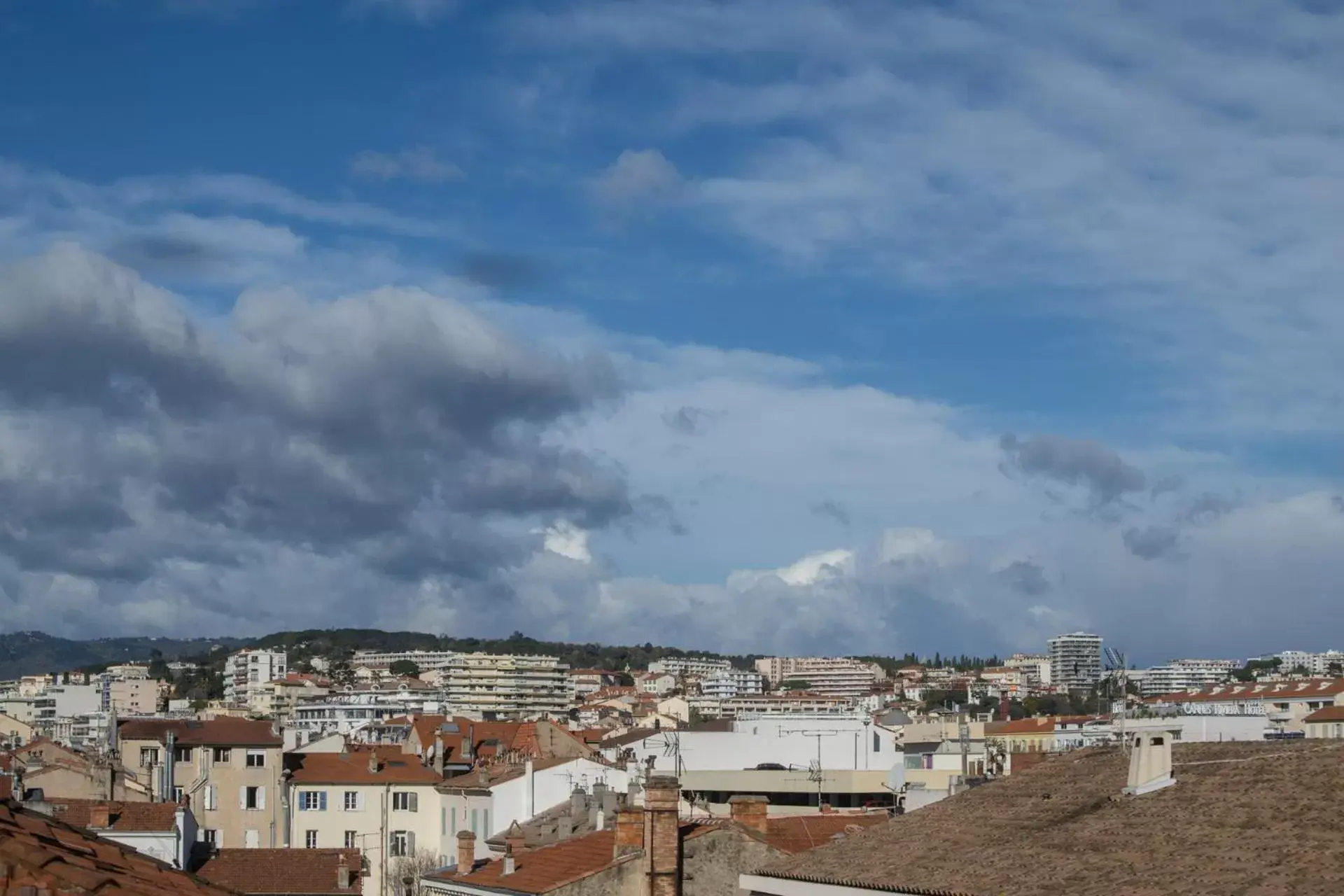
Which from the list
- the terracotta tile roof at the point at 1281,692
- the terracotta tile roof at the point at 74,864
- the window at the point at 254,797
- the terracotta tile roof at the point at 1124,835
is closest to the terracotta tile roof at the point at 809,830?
the terracotta tile roof at the point at 1124,835

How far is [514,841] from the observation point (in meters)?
46.0

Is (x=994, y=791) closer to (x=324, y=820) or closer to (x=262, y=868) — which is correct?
(x=262, y=868)

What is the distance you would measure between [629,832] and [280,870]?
110ft

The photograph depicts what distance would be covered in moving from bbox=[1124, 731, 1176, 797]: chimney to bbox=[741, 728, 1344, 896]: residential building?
18 millimetres

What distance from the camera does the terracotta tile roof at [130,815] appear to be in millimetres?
62812

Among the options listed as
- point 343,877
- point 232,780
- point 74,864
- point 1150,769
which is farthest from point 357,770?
point 74,864

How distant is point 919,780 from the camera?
74.1m

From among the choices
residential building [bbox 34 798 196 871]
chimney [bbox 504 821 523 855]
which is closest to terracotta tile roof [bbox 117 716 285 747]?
residential building [bbox 34 798 196 871]

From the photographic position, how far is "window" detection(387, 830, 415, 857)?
8631cm

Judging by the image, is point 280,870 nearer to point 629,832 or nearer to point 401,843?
point 401,843

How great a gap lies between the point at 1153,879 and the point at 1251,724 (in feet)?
144

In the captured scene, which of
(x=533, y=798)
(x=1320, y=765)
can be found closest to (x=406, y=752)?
(x=533, y=798)

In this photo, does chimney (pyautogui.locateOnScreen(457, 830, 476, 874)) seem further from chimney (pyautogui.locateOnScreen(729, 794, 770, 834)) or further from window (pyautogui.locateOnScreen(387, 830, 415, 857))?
window (pyautogui.locateOnScreen(387, 830, 415, 857))

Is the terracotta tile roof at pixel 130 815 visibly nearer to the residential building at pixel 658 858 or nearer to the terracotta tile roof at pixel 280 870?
the terracotta tile roof at pixel 280 870
